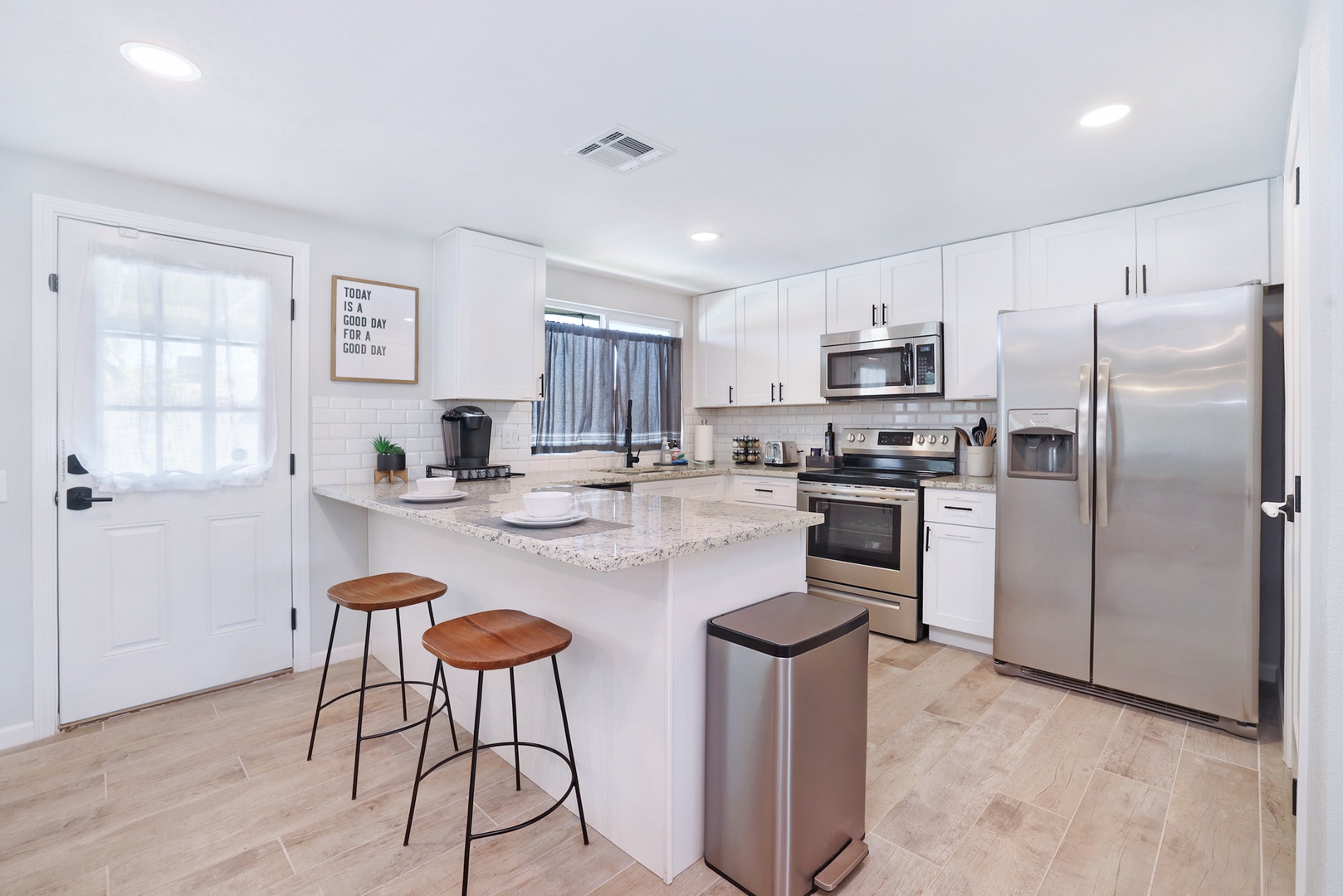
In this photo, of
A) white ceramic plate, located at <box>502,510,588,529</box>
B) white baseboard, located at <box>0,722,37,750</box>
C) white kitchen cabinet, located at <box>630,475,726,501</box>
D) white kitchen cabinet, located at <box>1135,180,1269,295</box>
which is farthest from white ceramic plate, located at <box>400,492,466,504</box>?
white kitchen cabinet, located at <box>1135,180,1269,295</box>

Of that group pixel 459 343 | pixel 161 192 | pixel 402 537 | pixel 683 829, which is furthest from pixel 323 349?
pixel 683 829

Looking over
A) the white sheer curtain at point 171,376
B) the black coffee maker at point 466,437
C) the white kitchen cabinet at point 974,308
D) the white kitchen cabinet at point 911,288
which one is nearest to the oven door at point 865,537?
the white kitchen cabinet at point 974,308

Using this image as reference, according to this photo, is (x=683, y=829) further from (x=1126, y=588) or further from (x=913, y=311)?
(x=913, y=311)

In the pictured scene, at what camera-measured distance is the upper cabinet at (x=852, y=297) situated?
3.96 m

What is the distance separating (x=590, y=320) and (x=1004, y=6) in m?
3.33

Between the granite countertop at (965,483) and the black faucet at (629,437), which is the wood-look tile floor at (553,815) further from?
the black faucet at (629,437)

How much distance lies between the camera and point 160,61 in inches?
71.8

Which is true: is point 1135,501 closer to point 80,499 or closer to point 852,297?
point 852,297

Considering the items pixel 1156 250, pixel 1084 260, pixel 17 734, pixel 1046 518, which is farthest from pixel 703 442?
pixel 17 734

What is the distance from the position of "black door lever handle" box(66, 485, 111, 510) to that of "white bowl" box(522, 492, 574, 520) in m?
2.10

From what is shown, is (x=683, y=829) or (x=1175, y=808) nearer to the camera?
(x=683, y=829)

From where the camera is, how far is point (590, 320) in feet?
15.0

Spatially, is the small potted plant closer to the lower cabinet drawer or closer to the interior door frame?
the interior door frame

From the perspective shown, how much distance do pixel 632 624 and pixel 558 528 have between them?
0.36 metres
